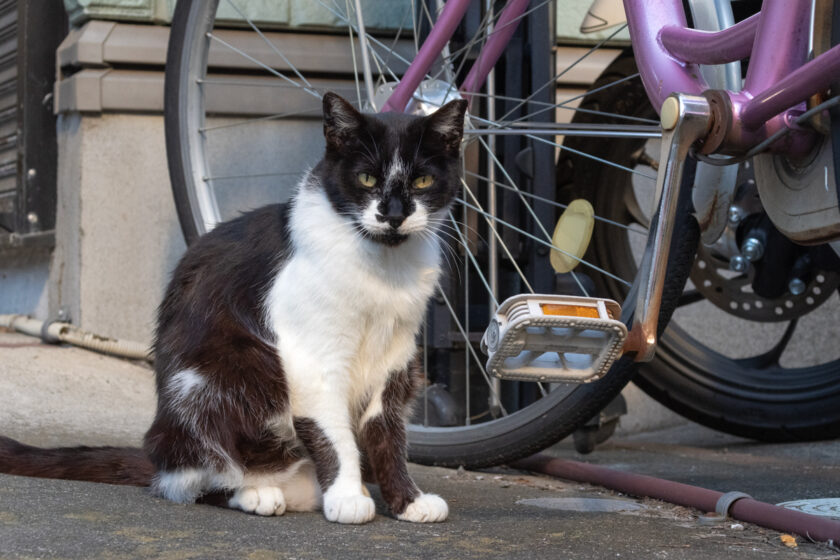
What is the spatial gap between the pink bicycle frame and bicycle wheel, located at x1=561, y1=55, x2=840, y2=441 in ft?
2.42

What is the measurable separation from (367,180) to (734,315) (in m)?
1.21

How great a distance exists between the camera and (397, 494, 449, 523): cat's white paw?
5.39ft

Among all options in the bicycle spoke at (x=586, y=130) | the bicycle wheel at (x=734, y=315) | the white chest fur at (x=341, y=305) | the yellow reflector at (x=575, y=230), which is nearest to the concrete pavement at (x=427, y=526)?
the bicycle wheel at (x=734, y=315)

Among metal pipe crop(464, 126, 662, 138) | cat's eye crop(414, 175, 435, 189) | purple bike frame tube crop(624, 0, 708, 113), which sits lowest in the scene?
cat's eye crop(414, 175, 435, 189)

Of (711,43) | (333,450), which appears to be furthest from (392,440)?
(711,43)

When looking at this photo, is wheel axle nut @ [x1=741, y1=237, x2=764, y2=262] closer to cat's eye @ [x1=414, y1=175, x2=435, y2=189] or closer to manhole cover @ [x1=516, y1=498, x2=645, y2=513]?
manhole cover @ [x1=516, y1=498, x2=645, y2=513]

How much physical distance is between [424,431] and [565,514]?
59 centimetres

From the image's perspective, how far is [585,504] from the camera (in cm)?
188

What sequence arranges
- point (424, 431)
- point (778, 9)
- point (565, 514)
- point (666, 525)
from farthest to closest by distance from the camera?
1. point (424, 431)
2. point (565, 514)
3. point (666, 525)
4. point (778, 9)

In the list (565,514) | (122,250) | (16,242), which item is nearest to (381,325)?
(565,514)

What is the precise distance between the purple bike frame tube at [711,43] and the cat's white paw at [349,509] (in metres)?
0.86

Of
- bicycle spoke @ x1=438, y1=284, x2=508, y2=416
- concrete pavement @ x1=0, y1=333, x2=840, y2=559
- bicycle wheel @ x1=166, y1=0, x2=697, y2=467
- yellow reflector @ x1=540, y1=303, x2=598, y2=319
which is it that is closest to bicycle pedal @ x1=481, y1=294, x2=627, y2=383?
yellow reflector @ x1=540, y1=303, x2=598, y2=319

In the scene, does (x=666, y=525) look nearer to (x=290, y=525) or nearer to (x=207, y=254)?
(x=290, y=525)

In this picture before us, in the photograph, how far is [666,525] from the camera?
5.31ft
